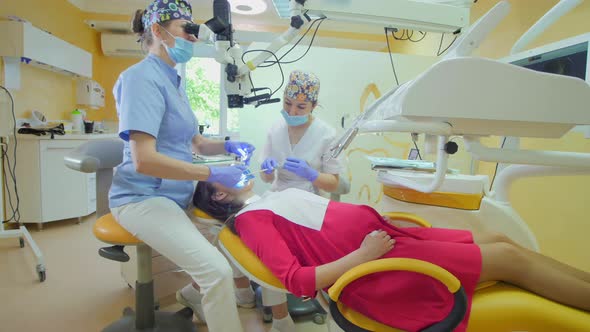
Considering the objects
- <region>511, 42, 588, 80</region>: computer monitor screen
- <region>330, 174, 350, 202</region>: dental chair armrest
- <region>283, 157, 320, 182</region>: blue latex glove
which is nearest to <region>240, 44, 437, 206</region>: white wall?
<region>330, 174, 350, 202</region>: dental chair armrest

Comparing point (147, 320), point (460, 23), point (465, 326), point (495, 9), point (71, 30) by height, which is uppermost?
point (71, 30)

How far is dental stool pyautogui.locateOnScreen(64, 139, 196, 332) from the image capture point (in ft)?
3.74

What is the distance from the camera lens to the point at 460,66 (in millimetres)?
679

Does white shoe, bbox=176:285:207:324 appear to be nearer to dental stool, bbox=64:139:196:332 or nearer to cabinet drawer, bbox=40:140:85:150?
dental stool, bbox=64:139:196:332

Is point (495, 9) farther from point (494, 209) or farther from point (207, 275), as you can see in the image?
point (207, 275)

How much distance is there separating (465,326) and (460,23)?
1.23 metres

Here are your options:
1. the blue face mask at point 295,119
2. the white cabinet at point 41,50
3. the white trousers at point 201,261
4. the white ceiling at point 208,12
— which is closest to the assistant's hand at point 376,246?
the white trousers at point 201,261

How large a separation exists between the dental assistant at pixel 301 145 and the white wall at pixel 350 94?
0.78m

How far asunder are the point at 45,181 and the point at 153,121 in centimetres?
251

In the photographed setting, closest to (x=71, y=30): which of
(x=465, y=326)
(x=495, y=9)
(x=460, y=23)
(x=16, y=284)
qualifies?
(x=16, y=284)

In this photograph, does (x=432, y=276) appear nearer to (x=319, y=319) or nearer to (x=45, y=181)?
(x=319, y=319)

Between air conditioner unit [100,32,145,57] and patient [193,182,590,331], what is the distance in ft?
11.7

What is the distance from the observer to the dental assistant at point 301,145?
166cm

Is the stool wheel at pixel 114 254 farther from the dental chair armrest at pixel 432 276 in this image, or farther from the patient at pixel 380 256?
the dental chair armrest at pixel 432 276
